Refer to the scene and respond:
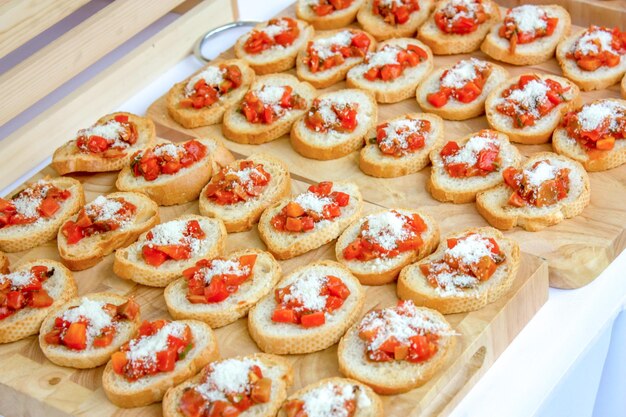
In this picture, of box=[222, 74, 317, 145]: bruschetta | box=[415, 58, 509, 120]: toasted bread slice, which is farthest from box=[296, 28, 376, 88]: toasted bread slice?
box=[415, 58, 509, 120]: toasted bread slice

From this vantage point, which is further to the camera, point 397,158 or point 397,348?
point 397,158

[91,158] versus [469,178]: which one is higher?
[91,158]

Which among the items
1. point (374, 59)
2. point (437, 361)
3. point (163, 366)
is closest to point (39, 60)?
point (374, 59)

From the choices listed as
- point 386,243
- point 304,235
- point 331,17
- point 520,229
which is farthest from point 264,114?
point 520,229

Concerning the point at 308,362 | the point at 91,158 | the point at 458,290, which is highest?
the point at 91,158

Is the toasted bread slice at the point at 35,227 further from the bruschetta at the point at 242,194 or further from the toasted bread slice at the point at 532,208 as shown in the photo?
the toasted bread slice at the point at 532,208

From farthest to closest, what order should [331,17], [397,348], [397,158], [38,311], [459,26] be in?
[331,17] < [459,26] < [397,158] < [38,311] < [397,348]

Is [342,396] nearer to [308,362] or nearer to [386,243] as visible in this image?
[308,362]
